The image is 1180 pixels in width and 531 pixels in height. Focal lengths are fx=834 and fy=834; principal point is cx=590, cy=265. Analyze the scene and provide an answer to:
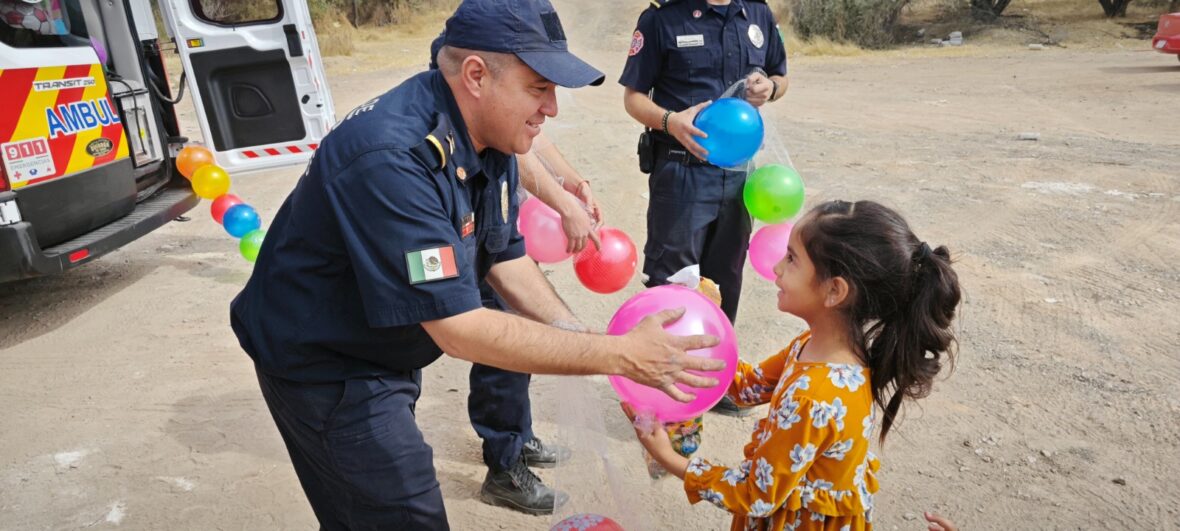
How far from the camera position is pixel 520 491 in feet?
10.7

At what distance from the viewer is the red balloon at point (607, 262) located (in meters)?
3.63

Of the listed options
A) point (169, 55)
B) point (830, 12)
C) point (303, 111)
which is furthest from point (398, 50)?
point (303, 111)

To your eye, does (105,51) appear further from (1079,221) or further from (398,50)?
(398,50)

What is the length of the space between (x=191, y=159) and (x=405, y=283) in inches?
198

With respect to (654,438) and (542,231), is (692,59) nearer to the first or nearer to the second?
(542,231)

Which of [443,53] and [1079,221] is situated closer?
[443,53]

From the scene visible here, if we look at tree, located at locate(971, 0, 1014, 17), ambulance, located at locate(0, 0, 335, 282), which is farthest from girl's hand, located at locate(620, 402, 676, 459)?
tree, located at locate(971, 0, 1014, 17)

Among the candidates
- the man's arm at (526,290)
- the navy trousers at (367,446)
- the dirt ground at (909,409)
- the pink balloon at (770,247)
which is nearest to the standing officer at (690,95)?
the pink balloon at (770,247)

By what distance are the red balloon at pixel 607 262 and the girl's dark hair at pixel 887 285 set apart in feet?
5.23

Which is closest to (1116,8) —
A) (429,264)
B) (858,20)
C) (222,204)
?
(858,20)

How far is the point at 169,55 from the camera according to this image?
57.9 ft

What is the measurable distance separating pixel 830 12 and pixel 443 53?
19.8 m

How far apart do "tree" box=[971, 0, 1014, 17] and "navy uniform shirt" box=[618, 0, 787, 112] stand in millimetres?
19670

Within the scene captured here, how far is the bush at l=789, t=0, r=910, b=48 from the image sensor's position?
64.9 ft
